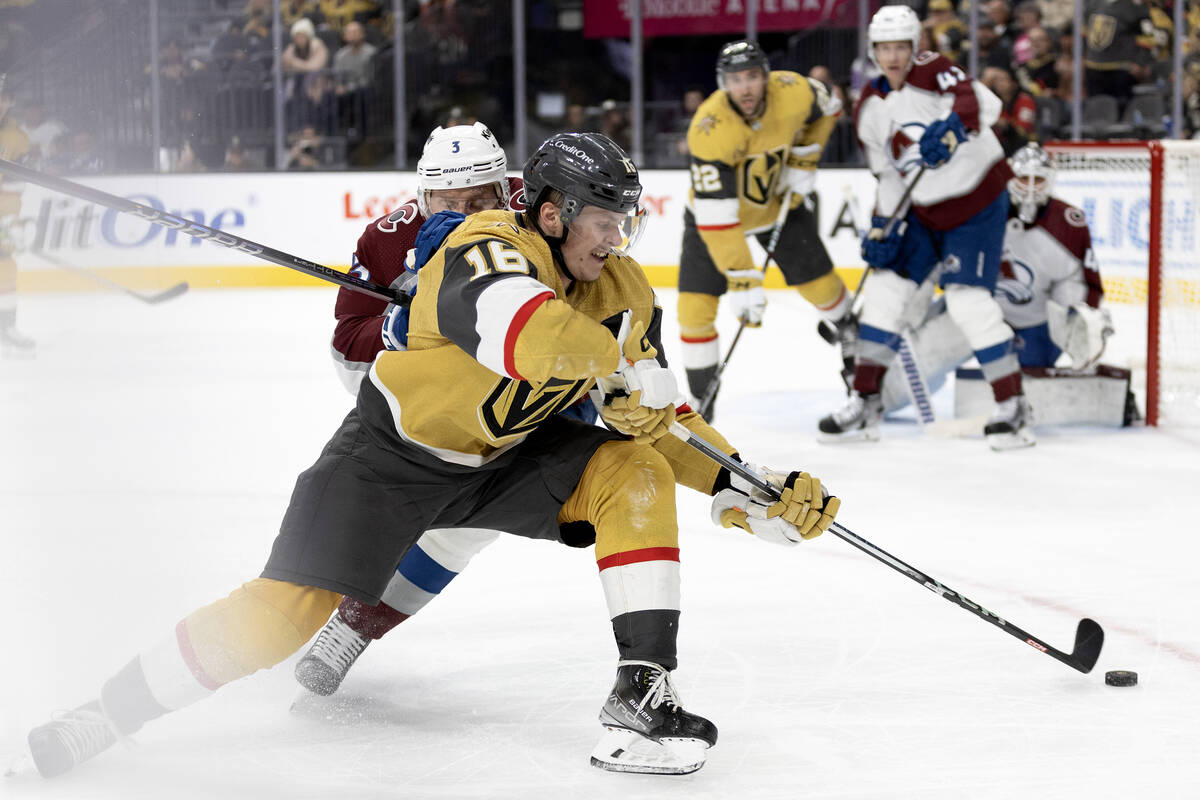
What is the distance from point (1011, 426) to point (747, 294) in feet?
2.93

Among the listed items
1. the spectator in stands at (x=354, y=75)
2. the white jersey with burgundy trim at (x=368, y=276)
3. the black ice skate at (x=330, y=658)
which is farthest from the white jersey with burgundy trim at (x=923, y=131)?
the spectator in stands at (x=354, y=75)

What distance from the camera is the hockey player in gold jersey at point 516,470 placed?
189 centimetres

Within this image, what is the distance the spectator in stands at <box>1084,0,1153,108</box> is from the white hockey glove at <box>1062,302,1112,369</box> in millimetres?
3616

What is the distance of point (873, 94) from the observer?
4.63 m

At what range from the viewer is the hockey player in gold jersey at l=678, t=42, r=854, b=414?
181 inches

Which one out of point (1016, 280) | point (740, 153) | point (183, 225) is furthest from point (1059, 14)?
point (183, 225)

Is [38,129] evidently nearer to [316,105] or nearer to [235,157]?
[235,157]

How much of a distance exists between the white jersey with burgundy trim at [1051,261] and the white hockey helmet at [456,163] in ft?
8.37

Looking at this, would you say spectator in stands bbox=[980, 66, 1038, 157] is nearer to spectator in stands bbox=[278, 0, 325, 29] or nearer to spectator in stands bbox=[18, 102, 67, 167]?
spectator in stands bbox=[278, 0, 325, 29]

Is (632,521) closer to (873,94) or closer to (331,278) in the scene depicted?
(331,278)

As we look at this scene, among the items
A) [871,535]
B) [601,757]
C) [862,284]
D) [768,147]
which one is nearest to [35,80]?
[601,757]

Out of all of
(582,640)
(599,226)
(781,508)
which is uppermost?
(599,226)

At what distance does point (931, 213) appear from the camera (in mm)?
4555

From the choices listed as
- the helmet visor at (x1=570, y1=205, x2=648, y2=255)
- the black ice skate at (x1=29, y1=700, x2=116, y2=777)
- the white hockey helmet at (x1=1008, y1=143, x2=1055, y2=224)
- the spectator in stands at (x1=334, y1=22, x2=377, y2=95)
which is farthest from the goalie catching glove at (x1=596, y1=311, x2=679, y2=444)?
the spectator in stands at (x1=334, y1=22, x2=377, y2=95)
